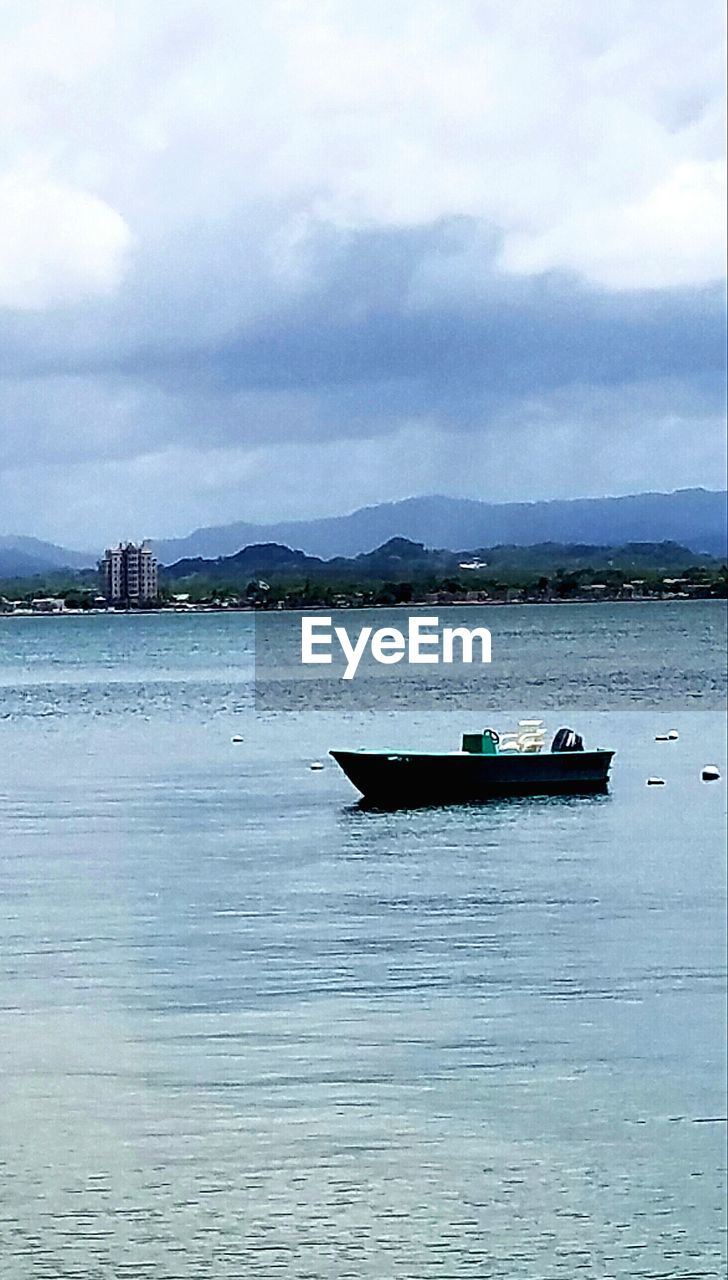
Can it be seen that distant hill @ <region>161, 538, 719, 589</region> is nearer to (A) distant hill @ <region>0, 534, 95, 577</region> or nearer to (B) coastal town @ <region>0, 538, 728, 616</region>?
(B) coastal town @ <region>0, 538, 728, 616</region>

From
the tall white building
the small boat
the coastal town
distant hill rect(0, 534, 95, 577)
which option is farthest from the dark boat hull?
distant hill rect(0, 534, 95, 577)

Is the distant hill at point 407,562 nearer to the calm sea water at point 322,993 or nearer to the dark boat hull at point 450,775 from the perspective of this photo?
the calm sea water at point 322,993

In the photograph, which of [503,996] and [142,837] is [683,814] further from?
[142,837]

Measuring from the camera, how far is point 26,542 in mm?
4012

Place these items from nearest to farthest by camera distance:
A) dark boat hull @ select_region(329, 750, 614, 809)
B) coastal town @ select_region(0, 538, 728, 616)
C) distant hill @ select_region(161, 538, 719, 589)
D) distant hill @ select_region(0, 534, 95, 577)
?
distant hill @ select_region(0, 534, 95, 577) → coastal town @ select_region(0, 538, 728, 616) → distant hill @ select_region(161, 538, 719, 589) → dark boat hull @ select_region(329, 750, 614, 809)

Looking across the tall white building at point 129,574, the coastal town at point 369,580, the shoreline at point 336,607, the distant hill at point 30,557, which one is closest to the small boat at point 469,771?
the shoreline at point 336,607

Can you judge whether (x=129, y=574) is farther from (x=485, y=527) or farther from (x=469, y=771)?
(x=469, y=771)

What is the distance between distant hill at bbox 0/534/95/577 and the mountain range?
50 mm

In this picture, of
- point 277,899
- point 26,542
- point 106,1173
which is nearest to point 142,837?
point 277,899

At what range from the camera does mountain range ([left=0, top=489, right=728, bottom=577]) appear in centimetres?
446

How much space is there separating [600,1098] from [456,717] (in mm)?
2020

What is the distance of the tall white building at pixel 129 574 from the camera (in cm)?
420

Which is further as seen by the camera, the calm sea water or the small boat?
the small boat

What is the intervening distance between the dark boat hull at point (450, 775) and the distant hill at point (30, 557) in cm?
220
